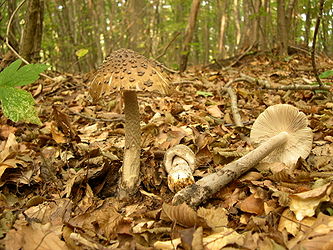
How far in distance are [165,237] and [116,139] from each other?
92.7 inches

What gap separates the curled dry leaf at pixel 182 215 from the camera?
221cm

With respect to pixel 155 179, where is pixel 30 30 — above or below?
above

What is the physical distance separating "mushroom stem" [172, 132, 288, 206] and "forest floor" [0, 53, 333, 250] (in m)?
0.10

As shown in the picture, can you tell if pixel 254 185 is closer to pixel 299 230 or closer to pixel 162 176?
pixel 299 230

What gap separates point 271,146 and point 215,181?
0.93 m

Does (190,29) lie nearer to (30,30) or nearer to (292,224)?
(30,30)

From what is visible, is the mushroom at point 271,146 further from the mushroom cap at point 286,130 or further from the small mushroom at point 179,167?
the small mushroom at point 179,167

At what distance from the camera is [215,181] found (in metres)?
2.72

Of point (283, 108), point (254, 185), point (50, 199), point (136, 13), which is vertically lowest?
point (50, 199)

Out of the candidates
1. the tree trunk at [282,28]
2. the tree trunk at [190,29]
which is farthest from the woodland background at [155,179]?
the tree trunk at [190,29]

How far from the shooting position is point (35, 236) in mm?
2168

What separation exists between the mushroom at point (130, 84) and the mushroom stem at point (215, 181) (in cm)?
64

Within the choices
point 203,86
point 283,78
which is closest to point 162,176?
point 203,86

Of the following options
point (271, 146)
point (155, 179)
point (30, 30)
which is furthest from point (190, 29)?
point (155, 179)
